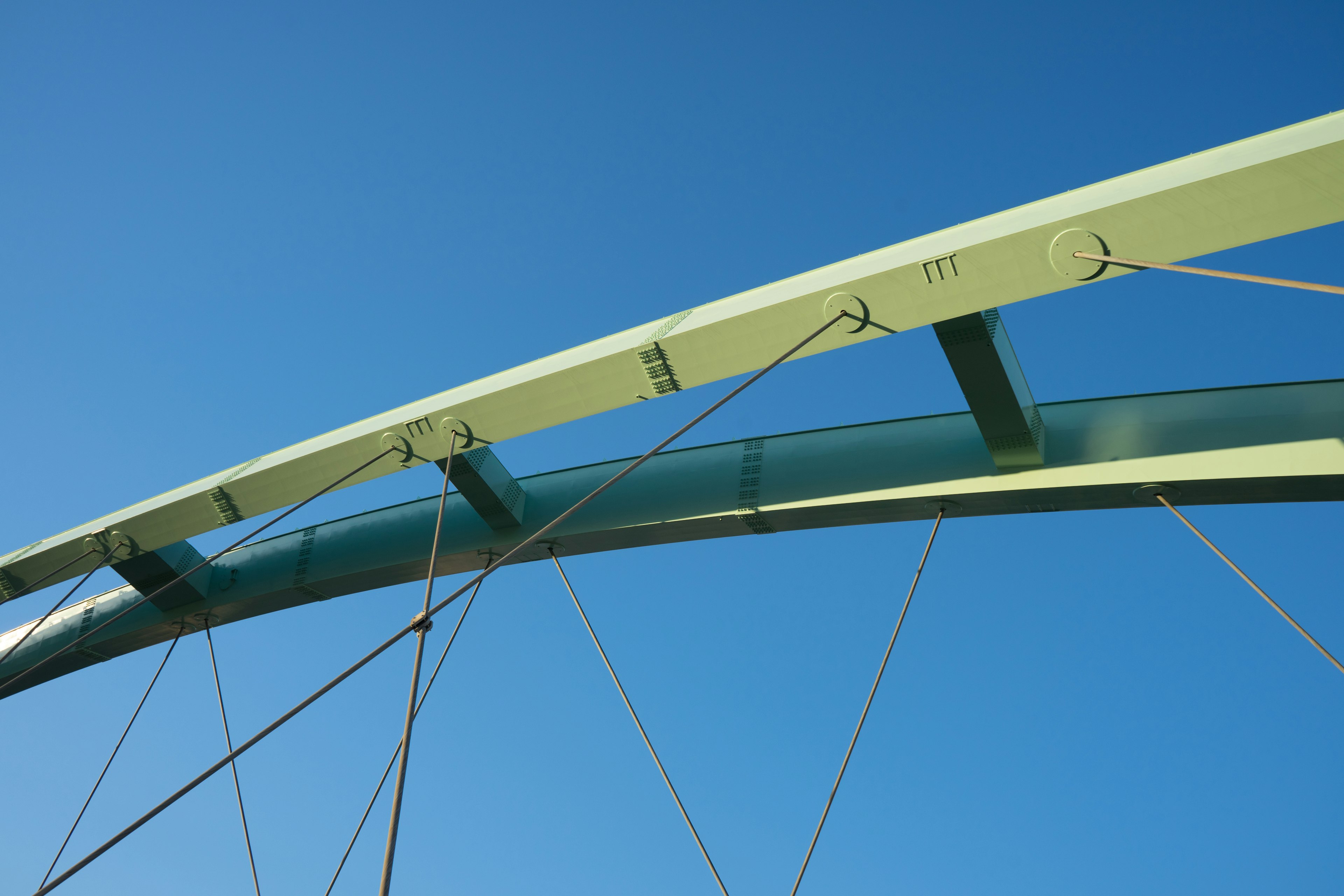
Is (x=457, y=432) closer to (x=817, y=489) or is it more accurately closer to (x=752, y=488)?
(x=752, y=488)

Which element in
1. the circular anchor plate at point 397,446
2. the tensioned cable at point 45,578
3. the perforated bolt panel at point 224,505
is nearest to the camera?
the circular anchor plate at point 397,446

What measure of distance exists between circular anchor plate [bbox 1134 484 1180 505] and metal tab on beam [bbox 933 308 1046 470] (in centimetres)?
70

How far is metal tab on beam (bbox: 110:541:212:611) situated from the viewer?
10.1 metres

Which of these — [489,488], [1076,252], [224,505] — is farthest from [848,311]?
[224,505]

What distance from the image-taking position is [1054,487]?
22.2 ft

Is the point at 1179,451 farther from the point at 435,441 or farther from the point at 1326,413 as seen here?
the point at 435,441

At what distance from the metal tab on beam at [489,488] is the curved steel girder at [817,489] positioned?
0.16 meters

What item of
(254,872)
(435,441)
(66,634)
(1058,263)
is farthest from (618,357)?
(66,634)

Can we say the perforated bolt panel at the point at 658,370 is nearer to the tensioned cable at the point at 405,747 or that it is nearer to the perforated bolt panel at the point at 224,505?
the tensioned cable at the point at 405,747

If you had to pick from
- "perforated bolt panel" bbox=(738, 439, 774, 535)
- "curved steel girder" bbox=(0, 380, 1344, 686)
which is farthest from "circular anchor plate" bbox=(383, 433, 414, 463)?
"perforated bolt panel" bbox=(738, 439, 774, 535)

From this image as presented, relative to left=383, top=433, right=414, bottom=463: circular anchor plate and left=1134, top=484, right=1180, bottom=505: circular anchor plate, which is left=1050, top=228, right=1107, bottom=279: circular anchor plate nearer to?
left=1134, top=484, right=1180, bottom=505: circular anchor plate

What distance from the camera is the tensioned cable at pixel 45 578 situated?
9281 millimetres

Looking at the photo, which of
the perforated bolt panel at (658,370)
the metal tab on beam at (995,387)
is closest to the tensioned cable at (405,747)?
the perforated bolt panel at (658,370)

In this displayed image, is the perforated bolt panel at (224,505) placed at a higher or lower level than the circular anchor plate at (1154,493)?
higher
